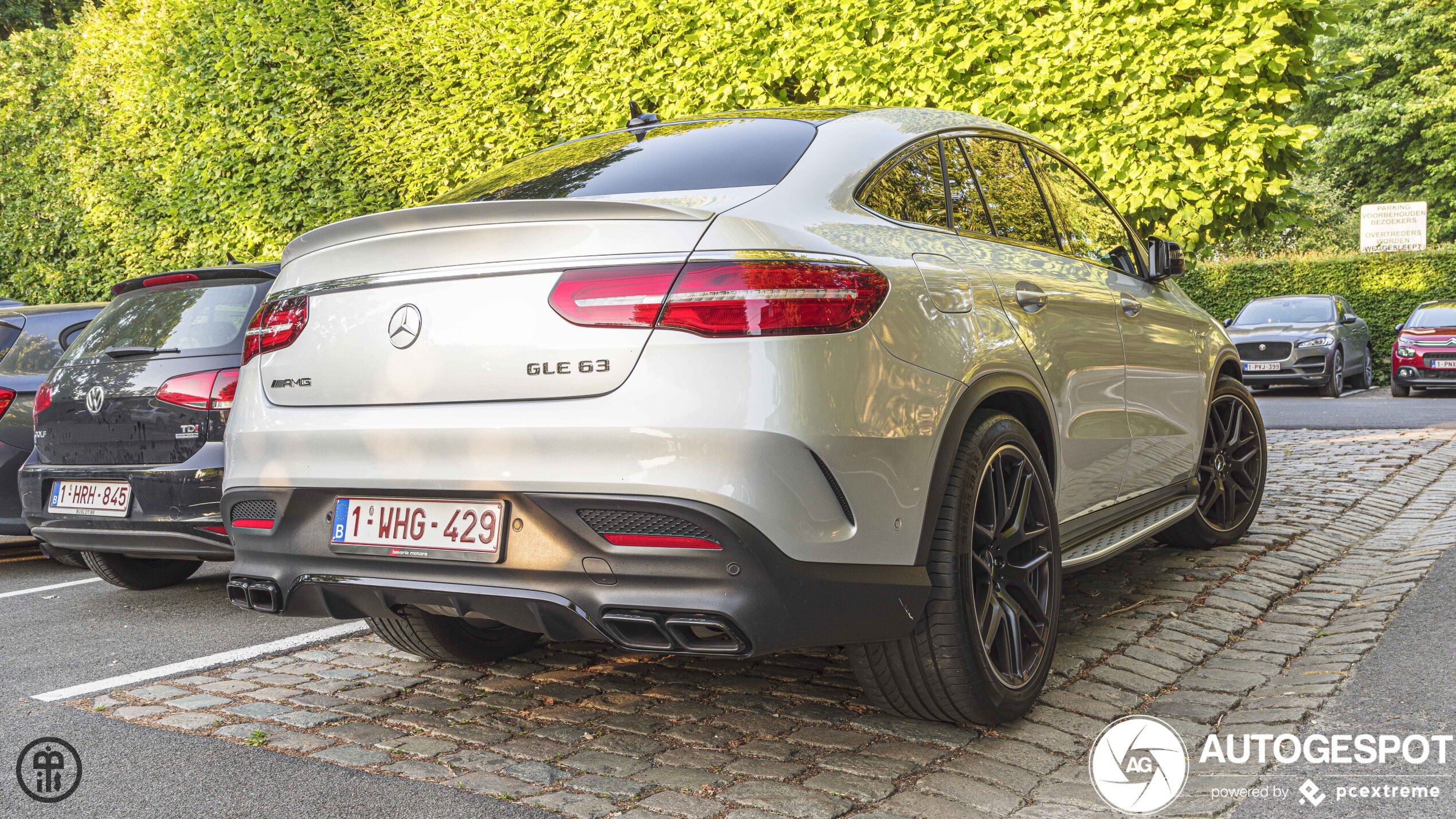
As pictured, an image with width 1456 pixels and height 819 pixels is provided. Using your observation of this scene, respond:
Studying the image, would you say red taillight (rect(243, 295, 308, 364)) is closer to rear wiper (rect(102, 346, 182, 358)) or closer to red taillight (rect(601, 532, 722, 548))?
red taillight (rect(601, 532, 722, 548))

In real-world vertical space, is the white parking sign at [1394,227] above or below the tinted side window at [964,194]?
above

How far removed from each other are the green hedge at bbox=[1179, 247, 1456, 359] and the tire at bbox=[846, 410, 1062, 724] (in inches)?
709

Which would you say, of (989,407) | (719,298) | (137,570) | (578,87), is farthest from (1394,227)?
(719,298)

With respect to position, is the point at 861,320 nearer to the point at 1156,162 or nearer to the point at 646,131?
the point at 646,131

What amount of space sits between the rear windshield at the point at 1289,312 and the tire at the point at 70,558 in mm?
18089

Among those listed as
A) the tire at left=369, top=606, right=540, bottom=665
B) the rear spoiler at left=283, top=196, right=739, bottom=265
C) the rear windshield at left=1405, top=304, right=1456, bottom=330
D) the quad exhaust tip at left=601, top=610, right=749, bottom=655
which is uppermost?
the rear spoiler at left=283, top=196, right=739, bottom=265

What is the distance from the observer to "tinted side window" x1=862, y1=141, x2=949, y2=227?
133 inches

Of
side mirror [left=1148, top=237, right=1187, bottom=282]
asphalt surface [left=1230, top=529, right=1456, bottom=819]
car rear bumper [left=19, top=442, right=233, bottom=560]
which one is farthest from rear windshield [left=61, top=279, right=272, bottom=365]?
asphalt surface [left=1230, top=529, right=1456, bottom=819]

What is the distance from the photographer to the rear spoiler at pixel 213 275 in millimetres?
5621

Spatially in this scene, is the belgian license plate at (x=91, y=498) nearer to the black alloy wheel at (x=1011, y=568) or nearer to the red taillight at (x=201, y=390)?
the red taillight at (x=201, y=390)

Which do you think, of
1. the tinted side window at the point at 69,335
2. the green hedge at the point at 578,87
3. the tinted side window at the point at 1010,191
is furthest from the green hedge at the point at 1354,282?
the tinted side window at the point at 69,335

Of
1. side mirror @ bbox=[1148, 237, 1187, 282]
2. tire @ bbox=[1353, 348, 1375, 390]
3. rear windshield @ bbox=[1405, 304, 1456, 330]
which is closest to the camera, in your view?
side mirror @ bbox=[1148, 237, 1187, 282]

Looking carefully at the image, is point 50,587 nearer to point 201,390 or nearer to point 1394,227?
point 201,390

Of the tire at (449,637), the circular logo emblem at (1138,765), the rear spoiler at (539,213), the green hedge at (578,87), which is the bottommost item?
the circular logo emblem at (1138,765)
